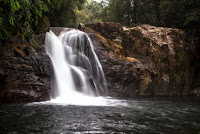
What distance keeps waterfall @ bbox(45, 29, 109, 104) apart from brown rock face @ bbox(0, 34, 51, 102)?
2.28 feet

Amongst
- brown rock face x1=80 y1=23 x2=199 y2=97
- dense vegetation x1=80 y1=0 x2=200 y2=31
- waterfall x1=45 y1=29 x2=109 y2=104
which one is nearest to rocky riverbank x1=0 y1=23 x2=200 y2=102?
brown rock face x1=80 y1=23 x2=199 y2=97

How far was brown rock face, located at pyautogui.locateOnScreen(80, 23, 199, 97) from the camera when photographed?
45.3 feet

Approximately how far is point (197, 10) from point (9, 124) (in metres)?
18.3

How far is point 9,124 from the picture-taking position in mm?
4371

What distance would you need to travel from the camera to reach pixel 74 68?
36.6ft

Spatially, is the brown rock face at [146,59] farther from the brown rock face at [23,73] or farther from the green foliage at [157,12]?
the brown rock face at [23,73]

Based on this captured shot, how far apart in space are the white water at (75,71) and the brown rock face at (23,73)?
26.3 inches

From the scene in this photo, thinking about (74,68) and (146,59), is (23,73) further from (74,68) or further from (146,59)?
(146,59)

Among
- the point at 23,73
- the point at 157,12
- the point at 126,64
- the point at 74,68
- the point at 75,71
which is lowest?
the point at 23,73

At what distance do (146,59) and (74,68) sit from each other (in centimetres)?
773

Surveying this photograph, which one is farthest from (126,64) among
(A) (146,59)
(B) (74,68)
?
(B) (74,68)

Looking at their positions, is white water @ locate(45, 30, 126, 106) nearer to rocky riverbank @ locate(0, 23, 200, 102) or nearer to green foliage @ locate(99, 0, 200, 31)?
rocky riverbank @ locate(0, 23, 200, 102)

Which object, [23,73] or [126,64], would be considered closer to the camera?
[23,73]

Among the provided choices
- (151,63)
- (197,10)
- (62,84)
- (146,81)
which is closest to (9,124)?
(62,84)
